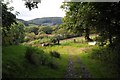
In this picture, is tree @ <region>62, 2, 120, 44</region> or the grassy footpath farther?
tree @ <region>62, 2, 120, 44</region>

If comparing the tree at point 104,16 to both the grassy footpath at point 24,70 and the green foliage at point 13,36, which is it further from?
the green foliage at point 13,36

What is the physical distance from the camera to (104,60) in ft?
87.7

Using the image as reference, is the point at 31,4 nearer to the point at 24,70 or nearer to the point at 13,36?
the point at 24,70

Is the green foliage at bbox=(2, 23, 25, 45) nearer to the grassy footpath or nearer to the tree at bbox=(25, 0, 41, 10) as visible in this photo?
the grassy footpath

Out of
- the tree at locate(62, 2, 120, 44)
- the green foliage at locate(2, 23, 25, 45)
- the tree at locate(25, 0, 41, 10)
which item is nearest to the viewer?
the tree at locate(25, 0, 41, 10)

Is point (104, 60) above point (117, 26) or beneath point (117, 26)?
beneath

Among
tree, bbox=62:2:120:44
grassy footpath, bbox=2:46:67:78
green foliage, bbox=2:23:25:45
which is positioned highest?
tree, bbox=62:2:120:44

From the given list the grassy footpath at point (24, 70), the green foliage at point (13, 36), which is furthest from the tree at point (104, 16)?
the green foliage at point (13, 36)

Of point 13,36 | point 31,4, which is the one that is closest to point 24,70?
point 31,4

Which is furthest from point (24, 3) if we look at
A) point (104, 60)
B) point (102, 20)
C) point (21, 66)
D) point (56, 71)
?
point (104, 60)

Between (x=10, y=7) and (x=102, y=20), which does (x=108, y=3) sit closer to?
(x=102, y=20)

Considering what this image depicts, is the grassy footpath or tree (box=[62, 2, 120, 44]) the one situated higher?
tree (box=[62, 2, 120, 44])

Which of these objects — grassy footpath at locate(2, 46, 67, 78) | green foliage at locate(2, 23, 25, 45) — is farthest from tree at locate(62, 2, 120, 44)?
green foliage at locate(2, 23, 25, 45)

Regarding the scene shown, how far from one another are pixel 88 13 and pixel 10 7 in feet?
41.2
